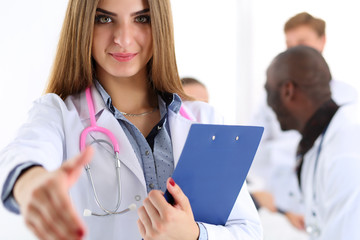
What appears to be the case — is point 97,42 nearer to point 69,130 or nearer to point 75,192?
point 69,130

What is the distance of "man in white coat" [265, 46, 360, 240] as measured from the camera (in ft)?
8.87

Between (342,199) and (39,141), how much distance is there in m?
2.20

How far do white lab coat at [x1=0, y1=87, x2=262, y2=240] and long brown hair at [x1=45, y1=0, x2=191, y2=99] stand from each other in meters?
0.05

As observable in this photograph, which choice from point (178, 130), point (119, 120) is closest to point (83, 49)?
point (119, 120)

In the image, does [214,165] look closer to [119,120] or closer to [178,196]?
[178,196]

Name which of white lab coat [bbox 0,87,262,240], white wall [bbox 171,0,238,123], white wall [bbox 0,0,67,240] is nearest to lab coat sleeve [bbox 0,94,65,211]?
white lab coat [bbox 0,87,262,240]

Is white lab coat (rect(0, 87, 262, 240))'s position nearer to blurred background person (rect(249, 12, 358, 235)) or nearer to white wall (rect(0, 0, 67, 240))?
white wall (rect(0, 0, 67, 240))

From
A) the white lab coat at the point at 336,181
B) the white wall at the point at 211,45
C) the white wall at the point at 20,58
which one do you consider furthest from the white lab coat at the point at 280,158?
the white wall at the point at 20,58

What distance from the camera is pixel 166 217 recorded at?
870 millimetres

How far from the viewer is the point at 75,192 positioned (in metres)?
1.06

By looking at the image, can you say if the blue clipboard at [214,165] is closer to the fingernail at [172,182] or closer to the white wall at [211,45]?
the fingernail at [172,182]

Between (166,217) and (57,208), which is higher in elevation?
(57,208)

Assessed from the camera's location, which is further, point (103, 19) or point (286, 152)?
point (286, 152)

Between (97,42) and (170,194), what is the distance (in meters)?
0.41
